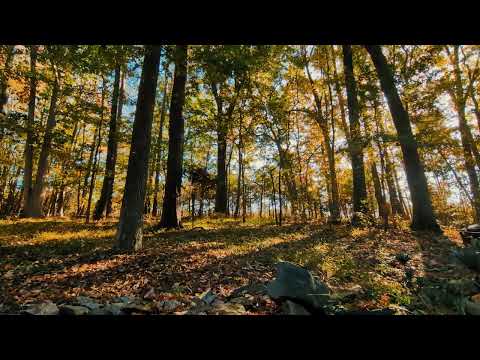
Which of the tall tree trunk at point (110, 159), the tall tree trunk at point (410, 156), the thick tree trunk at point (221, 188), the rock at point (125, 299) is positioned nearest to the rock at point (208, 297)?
the rock at point (125, 299)

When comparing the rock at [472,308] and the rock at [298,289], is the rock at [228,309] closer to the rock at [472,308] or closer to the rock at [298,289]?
the rock at [298,289]

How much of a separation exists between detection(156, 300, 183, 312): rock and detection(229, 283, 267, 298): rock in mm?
906

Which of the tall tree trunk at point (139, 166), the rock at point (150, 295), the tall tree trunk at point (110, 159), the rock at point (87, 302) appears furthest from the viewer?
the tall tree trunk at point (110, 159)

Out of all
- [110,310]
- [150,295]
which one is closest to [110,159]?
[150,295]

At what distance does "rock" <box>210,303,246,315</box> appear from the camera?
11.3 ft

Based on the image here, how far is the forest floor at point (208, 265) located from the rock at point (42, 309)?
45 cm

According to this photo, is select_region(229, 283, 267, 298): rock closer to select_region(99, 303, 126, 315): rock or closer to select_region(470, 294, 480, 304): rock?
select_region(99, 303, 126, 315): rock

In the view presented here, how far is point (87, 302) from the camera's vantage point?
12.9ft

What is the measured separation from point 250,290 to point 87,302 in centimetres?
248

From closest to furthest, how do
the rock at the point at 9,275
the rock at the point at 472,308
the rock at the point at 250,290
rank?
the rock at the point at 472,308, the rock at the point at 250,290, the rock at the point at 9,275

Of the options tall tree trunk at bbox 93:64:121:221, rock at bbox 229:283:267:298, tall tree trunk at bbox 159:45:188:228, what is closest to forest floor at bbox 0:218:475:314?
rock at bbox 229:283:267:298

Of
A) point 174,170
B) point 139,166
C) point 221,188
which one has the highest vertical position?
point 221,188

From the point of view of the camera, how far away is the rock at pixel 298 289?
3.31 metres

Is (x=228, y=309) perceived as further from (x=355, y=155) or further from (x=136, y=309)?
(x=355, y=155)
